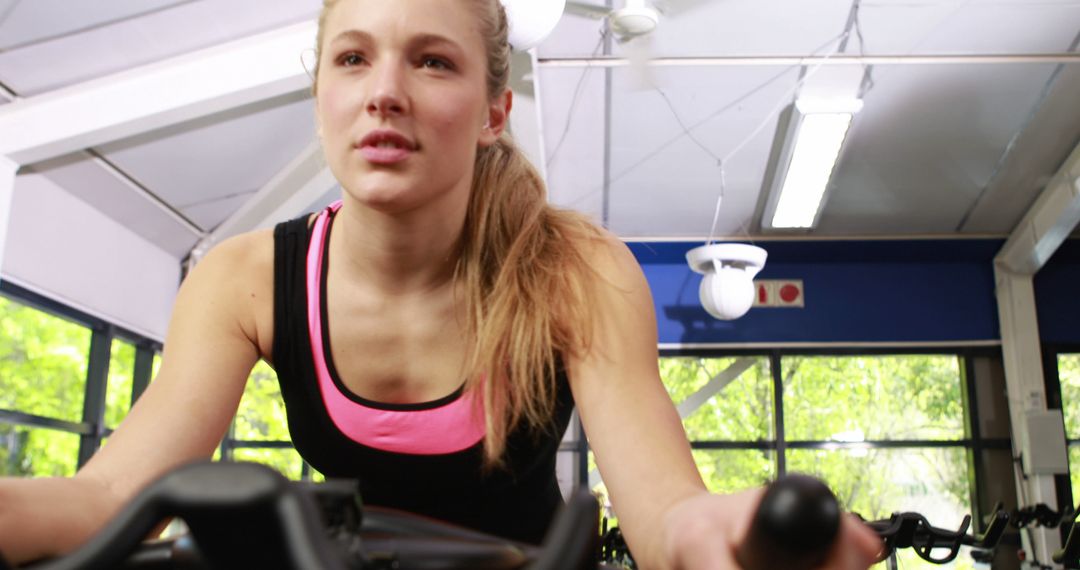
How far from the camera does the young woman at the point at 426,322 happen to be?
81 centimetres

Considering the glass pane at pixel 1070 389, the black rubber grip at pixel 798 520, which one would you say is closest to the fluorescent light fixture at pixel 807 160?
the glass pane at pixel 1070 389

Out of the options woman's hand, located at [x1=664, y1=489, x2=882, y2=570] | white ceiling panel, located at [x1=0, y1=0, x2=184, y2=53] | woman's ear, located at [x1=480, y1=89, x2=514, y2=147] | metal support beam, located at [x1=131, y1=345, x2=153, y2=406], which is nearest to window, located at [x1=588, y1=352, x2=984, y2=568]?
metal support beam, located at [x1=131, y1=345, x2=153, y2=406]

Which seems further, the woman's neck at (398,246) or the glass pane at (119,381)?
the glass pane at (119,381)

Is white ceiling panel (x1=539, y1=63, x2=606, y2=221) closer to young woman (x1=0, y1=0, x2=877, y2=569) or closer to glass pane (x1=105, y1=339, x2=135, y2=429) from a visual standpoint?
glass pane (x1=105, y1=339, x2=135, y2=429)

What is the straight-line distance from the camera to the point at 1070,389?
23.9 feet

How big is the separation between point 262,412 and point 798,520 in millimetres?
7047

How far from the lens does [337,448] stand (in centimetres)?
96

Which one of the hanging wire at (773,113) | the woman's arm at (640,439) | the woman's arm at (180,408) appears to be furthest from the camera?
the hanging wire at (773,113)

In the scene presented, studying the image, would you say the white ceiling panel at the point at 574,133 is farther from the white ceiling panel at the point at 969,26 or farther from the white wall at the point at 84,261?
the white wall at the point at 84,261

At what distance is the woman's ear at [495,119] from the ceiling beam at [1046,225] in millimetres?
5933

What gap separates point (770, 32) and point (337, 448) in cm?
439

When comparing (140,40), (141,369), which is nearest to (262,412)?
(141,369)

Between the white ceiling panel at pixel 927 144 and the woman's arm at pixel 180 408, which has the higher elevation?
the white ceiling panel at pixel 927 144

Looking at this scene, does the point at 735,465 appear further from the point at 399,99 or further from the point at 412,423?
the point at 399,99
